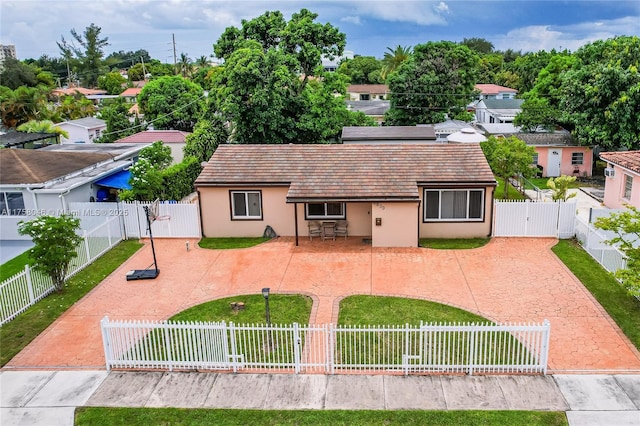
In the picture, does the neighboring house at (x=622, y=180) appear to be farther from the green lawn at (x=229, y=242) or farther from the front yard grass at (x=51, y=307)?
the front yard grass at (x=51, y=307)

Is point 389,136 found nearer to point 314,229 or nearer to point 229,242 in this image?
point 314,229

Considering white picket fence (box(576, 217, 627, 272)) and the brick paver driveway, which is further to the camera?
white picket fence (box(576, 217, 627, 272))

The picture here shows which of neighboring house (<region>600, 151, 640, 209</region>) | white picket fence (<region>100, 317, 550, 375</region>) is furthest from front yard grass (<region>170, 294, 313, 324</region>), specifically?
neighboring house (<region>600, 151, 640, 209</region>)

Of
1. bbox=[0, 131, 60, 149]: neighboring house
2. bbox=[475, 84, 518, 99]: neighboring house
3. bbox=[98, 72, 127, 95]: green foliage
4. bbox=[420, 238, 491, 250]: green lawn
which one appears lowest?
bbox=[420, 238, 491, 250]: green lawn

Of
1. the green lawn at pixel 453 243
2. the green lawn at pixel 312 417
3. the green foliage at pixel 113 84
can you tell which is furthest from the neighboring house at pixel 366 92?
the green lawn at pixel 312 417

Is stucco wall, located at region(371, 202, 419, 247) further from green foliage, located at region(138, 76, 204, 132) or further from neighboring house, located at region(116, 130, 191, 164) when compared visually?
green foliage, located at region(138, 76, 204, 132)

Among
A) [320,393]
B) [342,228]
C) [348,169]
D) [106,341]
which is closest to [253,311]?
[106,341]
